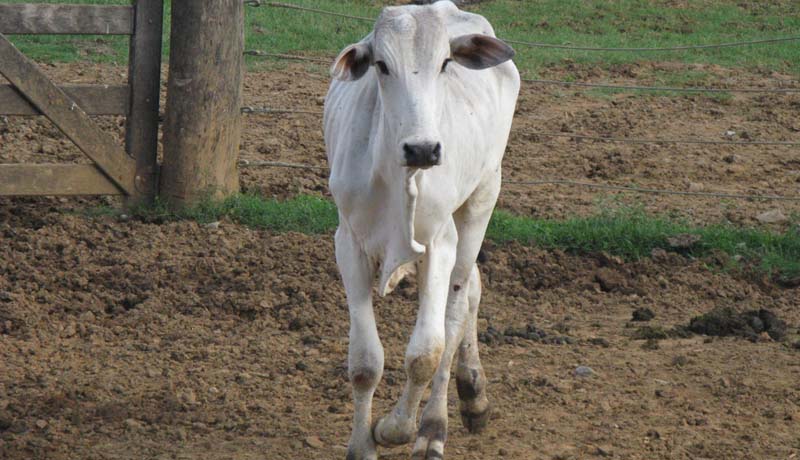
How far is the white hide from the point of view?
4.46m

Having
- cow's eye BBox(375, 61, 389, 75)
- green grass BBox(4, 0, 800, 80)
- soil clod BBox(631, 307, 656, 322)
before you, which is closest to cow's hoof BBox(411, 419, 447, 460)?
cow's eye BBox(375, 61, 389, 75)

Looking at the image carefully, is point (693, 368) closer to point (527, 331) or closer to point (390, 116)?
point (527, 331)

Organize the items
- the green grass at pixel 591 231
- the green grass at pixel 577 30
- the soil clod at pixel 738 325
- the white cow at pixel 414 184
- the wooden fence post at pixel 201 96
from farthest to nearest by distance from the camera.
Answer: the green grass at pixel 577 30 < the wooden fence post at pixel 201 96 < the green grass at pixel 591 231 < the soil clod at pixel 738 325 < the white cow at pixel 414 184

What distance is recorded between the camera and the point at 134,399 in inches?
214

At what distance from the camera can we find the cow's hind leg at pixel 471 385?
209 inches

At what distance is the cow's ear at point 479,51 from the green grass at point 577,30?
7.26 m

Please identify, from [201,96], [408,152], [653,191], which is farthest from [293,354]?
[653,191]

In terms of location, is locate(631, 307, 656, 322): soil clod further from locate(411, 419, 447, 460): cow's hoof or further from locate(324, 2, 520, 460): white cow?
locate(411, 419, 447, 460): cow's hoof

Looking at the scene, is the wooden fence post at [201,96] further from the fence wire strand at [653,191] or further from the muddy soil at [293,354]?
the fence wire strand at [653,191]

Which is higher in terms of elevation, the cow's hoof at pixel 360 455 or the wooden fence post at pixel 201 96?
the wooden fence post at pixel 201 96

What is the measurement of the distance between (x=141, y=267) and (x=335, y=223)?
1.26 m

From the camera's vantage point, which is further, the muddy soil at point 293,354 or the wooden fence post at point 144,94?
the wooden fence post at point 144,94

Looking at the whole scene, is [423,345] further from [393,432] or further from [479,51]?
[479,51]

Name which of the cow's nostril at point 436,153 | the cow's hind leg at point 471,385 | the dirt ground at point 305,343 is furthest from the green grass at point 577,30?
the cow's nostril at point 436,153
